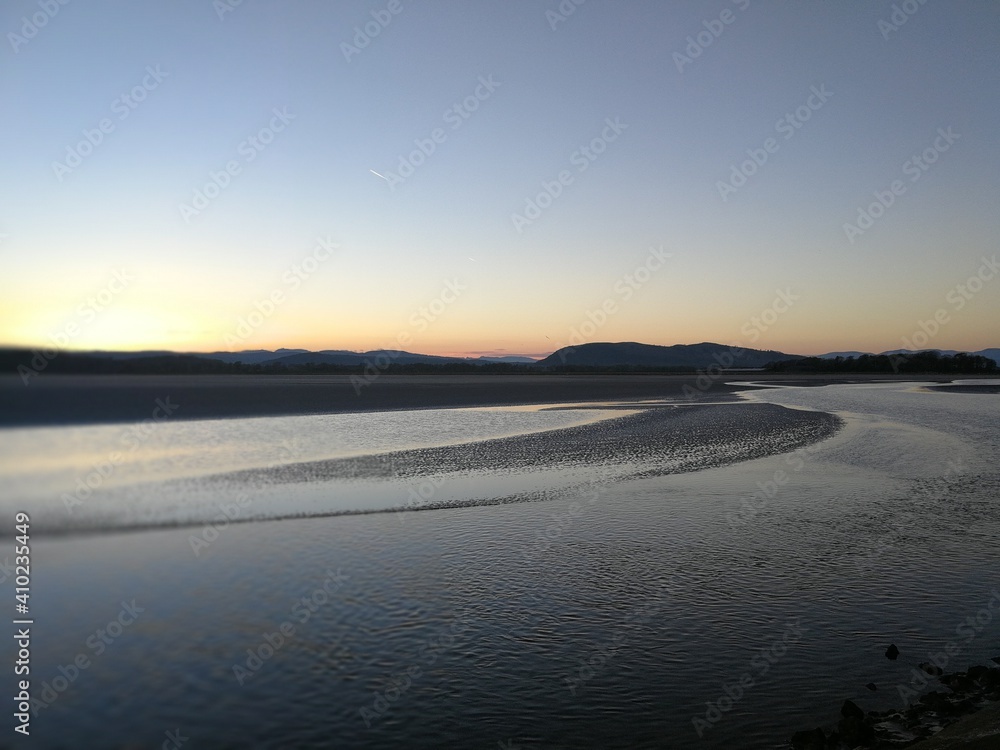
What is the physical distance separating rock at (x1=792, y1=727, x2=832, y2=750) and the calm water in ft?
0.66

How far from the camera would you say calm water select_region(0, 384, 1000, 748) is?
6.55 meters

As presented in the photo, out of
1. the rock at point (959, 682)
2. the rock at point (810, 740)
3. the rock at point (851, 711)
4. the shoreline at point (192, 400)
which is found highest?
the shoreline at point (192, 400)

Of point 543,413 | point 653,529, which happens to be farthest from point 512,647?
point 543,413

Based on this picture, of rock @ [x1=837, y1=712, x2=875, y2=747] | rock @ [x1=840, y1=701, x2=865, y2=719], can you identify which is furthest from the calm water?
rock @ [x1=837, y1=712, x2=875, y2=747]

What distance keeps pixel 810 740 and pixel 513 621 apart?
387cm

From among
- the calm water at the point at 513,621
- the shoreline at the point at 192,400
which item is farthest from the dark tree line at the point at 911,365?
the calm water at the point at 513,621

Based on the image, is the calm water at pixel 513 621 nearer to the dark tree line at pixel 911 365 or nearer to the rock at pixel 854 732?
the rock at pixel 854 732

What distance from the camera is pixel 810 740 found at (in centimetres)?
590

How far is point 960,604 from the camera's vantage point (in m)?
9.39

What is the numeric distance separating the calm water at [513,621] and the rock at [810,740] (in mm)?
202

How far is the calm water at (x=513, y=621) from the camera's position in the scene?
6.55 meters

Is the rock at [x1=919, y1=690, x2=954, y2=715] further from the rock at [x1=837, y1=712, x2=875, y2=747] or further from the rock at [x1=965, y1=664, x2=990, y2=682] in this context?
the rock at [x1=837, y1=712, x2=875, y2=747]

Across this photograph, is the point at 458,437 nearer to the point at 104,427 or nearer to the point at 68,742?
the point at 104,427

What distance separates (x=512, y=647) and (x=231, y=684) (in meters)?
3.16
